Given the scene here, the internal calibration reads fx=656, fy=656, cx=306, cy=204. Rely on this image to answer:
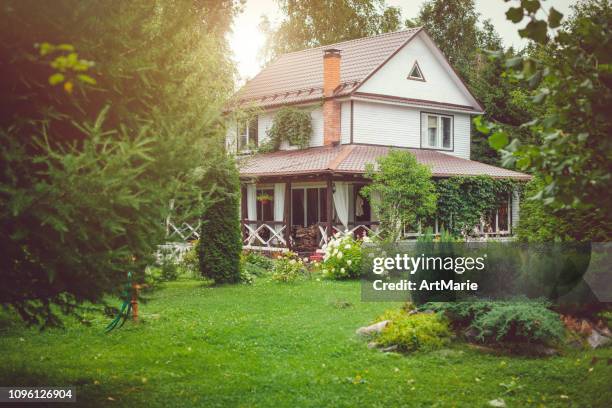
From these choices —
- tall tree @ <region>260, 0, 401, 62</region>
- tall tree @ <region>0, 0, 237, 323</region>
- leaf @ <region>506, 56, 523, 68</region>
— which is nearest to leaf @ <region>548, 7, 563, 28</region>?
leaf @ <region>506, 56, 523, 68</region>

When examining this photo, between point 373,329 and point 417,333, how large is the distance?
0.95 m

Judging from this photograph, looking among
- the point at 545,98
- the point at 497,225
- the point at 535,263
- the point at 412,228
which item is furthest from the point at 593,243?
the point at 497,225

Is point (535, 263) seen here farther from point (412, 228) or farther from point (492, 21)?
point (492, 21)

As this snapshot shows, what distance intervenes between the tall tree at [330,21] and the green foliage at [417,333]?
36.2 m

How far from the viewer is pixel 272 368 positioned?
775 cm

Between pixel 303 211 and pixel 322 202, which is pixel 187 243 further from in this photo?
pixel 303 211

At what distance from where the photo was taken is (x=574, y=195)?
4316 mm

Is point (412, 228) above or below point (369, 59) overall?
below

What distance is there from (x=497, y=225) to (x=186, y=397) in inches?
888

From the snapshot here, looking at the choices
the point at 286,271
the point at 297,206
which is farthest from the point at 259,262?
the point at 297,206

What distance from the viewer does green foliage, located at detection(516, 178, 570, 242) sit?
30.8 feet

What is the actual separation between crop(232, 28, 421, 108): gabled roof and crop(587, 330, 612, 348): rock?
1757cm

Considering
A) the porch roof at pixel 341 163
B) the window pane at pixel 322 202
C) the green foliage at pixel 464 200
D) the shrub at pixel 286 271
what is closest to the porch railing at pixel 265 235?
the window pane at pixel 322 202

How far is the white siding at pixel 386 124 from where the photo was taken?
25.5 m
